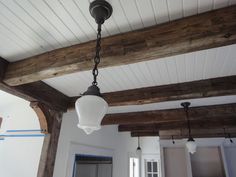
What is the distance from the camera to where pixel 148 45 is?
1242 mm

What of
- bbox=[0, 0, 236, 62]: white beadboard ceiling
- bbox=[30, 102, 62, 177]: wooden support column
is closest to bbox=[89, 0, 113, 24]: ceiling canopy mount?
bbox=[0, 0, 236, 62]: white beadboard ceiling

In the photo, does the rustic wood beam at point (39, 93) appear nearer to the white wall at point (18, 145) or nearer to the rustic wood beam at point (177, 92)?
the white wall at point (18, 145)

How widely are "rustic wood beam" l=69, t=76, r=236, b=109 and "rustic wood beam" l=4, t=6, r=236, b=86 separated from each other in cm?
96

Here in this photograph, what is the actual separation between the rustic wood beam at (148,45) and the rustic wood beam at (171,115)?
1.96 m

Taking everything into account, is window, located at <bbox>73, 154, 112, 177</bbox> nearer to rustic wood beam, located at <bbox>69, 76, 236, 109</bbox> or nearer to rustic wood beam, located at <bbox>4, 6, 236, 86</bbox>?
rustic wood beam, located at <bbox>69, 76, 236, 109</bbox>

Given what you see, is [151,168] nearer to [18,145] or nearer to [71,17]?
[18,145]

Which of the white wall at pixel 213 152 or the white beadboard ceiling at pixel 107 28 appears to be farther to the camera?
the white wall at pixel 213 152

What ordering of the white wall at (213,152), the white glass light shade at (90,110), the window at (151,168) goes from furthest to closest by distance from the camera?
Answer: the window at (151,168)
the white wall at (213,152)
the white glass light shade at (90,110)

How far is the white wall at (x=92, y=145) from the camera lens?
2.54 meters

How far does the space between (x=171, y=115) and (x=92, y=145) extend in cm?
151

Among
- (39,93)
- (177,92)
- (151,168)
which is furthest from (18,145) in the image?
(151,168)

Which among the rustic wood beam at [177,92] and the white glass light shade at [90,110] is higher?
the rustic wood beam at [177,92]

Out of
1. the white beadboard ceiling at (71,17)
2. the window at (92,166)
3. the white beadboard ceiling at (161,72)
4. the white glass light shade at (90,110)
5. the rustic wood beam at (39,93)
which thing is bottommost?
the window at (92,166)

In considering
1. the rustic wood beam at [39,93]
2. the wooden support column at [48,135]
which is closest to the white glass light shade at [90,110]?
the rustic wood beam at [39,93]
